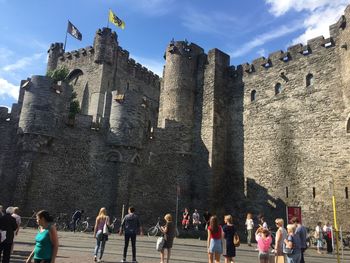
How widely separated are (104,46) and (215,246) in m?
28.0

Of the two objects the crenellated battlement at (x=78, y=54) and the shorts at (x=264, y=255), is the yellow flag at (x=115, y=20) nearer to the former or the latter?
the crenellated battlement at (x=78, y=54)

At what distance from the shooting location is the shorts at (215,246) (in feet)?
28.6

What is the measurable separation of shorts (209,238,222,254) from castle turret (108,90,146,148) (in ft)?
46.9

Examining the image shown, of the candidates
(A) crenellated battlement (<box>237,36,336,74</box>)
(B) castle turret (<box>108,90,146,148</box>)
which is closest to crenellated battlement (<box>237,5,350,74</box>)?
(A) crenellated battlement (<box>237,36,336,74</box>)

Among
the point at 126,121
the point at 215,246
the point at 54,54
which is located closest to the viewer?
the point at 215,246

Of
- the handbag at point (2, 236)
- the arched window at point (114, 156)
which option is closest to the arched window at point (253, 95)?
the arched window at point (114, 156)

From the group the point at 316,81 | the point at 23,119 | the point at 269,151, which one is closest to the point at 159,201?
the point at 269,151

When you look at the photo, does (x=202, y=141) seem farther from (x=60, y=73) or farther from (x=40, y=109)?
(x=60, y=73)

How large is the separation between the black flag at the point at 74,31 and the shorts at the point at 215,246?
3537cm

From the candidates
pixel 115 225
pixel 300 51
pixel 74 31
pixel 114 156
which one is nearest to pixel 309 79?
pixel 300 51


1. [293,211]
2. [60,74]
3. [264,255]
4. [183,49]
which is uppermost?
[60,74]

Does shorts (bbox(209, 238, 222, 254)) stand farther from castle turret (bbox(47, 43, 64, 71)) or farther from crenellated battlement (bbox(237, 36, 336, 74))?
castle turret (bbox(47, 43, 64, 71))

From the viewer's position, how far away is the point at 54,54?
39.1 meters

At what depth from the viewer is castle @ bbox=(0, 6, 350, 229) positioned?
67.9 feet
